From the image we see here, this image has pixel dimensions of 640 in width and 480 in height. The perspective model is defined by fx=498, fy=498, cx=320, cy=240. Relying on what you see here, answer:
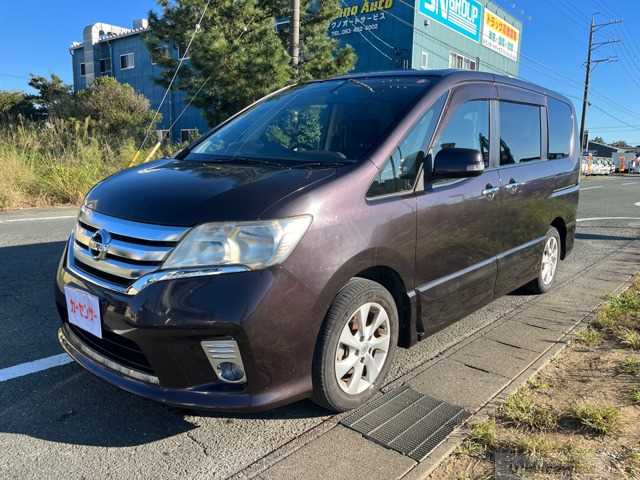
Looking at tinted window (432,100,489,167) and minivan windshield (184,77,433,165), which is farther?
tinted window (432,100,489,167)

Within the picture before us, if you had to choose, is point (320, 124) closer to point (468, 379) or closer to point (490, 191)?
point (490, 191)

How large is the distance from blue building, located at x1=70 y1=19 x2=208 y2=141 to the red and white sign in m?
30.6

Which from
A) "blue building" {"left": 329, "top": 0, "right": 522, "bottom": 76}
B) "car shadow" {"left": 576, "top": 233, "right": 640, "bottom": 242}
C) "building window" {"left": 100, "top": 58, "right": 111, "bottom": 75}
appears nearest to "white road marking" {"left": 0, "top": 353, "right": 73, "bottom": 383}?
"car shadow" {"left": 576, "top": 233, "right": 640, "bottom": 242}

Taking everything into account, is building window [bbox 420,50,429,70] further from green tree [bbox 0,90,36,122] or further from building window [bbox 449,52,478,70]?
green tree [bbox 0,90,36,122]

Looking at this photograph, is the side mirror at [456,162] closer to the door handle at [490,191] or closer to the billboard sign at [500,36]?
the door handle at [490,191]

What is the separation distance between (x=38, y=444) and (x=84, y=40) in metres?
43.5

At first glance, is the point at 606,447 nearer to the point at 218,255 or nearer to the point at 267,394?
the point at 267,394

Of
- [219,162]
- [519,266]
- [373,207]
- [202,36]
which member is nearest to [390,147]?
[373,207]

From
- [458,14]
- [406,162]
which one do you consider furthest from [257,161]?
[458,14]

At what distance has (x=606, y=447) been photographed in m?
2.32

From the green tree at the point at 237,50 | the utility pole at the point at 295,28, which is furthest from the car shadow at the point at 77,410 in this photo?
the green tree at the point at 237,50

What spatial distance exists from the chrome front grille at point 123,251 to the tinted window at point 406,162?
1.03 metres

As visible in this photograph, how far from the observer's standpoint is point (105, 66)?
3791 cm

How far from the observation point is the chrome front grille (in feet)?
7.00
